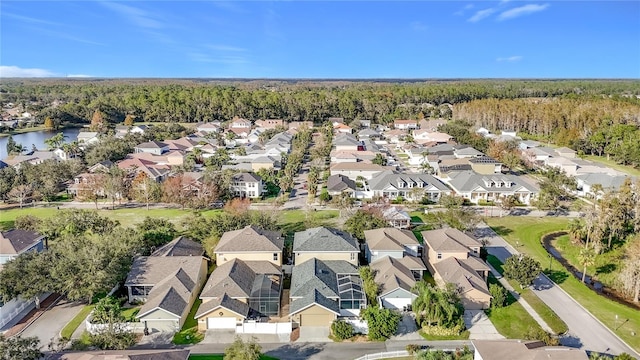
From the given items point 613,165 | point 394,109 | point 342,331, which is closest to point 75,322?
point 342,331

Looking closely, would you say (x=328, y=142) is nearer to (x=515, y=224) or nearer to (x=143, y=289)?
(x=515, y=224)

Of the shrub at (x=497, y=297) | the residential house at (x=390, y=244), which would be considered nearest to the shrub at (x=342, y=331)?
the residential house at (x=390, y=244)

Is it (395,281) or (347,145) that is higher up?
(347,145)

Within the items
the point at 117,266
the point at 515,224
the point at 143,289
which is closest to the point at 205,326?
the point at 143,289

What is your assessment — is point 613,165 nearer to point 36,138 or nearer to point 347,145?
point 347,145

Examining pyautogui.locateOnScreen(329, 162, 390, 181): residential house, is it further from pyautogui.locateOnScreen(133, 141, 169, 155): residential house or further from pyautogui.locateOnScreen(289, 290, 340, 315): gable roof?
pyautogui.locateOnScreen(289, 290, 340, 315): gable roof

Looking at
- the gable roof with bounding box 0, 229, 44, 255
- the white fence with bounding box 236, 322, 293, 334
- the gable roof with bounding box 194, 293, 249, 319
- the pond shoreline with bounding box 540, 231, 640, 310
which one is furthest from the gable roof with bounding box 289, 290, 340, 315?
the gable roof with bounding box 0, 229, 44, 255
